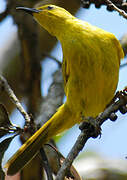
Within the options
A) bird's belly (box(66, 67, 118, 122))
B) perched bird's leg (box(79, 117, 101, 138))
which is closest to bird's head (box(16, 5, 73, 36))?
bird's belly (box(66, 67, 118, 122))

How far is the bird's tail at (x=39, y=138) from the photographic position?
3446 mm

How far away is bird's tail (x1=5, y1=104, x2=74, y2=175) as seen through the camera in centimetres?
345

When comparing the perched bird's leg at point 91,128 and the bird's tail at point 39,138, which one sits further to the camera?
the bird's tail at point 39,138

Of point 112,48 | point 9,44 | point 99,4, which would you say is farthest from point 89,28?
point 9,44

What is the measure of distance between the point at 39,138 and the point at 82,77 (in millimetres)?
745

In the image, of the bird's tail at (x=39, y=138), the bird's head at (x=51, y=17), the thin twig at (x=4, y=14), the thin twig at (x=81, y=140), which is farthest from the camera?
the thin twig at (x=4, y=14)

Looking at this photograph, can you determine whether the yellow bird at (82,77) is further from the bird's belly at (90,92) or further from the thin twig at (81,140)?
the thin twig at (81,140)

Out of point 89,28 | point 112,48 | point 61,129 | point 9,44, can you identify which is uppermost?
point 9,44

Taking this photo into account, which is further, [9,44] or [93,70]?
[9,44]

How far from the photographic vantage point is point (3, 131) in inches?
120

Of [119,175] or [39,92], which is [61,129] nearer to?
[39,92]

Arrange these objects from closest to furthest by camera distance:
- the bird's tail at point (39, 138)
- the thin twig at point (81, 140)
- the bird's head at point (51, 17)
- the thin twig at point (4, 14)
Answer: the thin twig at point (81, 140) < the bird's tail at point (39, 138) < the bird's head at point (51, 17) < the thin twig at point (4, 14)

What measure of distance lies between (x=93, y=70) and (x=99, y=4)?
64cm

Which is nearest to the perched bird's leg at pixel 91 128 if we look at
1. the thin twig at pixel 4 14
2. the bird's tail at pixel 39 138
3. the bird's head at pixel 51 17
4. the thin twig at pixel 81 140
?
the thin twig at pixel 81 140
